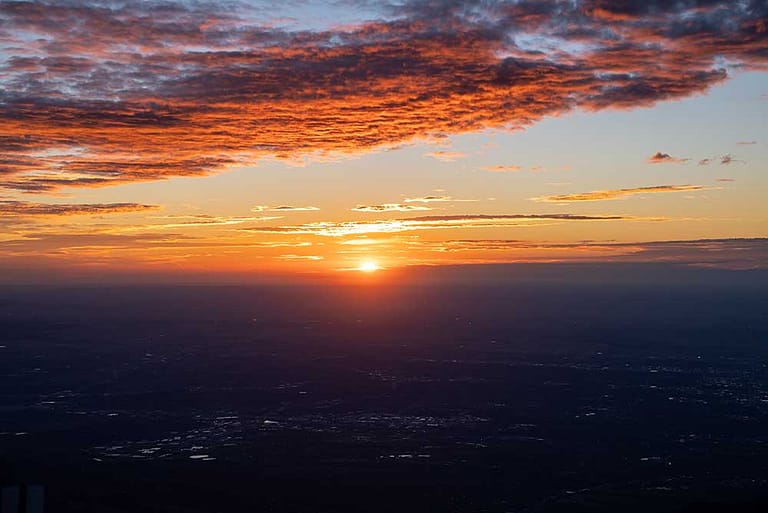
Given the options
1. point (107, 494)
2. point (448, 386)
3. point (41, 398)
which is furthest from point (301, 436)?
point (41, 398)

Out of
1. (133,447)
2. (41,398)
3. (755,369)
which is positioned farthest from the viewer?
(755,369)


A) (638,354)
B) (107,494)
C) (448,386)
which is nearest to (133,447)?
(107,494)

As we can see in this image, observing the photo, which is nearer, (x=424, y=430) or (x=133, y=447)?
(x=133, y=447)

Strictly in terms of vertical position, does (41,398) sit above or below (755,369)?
above

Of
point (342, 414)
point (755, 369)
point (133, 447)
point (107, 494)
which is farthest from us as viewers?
point (755, 369)

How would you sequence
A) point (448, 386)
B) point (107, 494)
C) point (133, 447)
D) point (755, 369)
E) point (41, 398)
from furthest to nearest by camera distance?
point (755, 369) < point (448, 386) < point (41, 398) < point (133, 447) < point (107, 494)

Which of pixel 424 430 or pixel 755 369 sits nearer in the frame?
pixel 424 430

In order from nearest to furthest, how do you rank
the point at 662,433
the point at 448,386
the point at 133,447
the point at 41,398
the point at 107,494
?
the point at 107,494 → the point at 133,447 → the point at 662,433 → the point at 41,398 → the point at 448,386

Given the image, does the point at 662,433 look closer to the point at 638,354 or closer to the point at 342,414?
the point at 342,414

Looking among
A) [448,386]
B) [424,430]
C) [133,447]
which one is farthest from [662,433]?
[133,447]

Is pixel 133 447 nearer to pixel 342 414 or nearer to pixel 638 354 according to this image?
pixel 342 414
